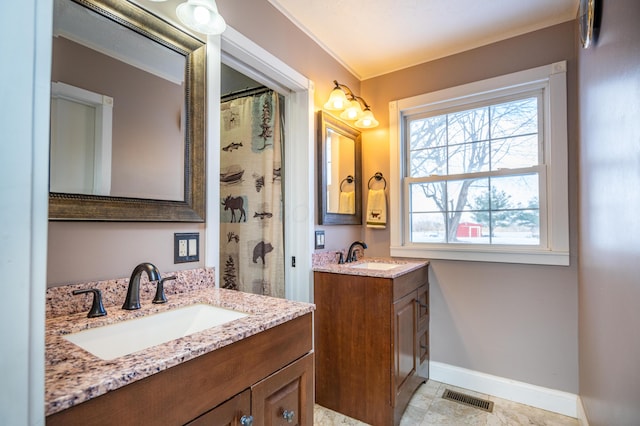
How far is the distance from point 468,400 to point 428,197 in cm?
A: 142

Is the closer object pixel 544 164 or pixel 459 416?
pixel 459 416

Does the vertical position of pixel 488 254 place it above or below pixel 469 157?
below

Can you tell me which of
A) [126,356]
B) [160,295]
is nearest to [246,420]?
[126,356]

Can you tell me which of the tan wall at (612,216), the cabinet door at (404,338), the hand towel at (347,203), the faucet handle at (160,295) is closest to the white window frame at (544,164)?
the tan wall at (612,216)

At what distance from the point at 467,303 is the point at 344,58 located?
6.72 ft

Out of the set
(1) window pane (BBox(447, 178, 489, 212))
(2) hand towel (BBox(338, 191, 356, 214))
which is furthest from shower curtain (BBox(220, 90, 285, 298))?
(1) window pane (BBox(447, 178, 489, 212))

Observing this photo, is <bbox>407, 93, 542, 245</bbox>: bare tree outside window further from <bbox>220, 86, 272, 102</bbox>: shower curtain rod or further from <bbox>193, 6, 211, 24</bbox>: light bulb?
<bbox>193, 6, 211, 24</bbox>: light bulb

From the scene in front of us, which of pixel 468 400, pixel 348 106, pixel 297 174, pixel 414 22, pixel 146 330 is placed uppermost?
pixel 414 22

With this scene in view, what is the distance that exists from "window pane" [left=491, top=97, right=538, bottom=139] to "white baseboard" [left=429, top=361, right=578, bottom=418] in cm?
168

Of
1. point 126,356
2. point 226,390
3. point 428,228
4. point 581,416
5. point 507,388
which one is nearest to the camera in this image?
point 126,356

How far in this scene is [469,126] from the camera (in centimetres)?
231

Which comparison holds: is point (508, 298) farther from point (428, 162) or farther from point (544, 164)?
point (428, 162)

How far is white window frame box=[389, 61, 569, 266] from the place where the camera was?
6.34 ft

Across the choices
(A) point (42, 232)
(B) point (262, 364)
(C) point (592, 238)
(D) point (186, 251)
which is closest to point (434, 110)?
(C) point (592, 238)
